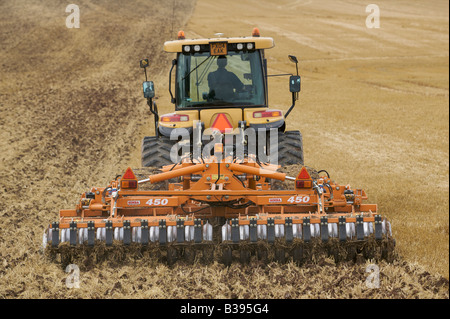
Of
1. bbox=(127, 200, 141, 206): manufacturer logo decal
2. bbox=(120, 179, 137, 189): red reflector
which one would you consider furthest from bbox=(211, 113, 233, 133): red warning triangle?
bbox=(127, 200, 141, 206): manufacturer logo decal

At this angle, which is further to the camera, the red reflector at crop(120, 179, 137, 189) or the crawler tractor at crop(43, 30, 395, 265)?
the red reflector at crop(120, 179, 137, 189)

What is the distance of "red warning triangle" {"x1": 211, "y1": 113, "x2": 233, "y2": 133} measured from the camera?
848cm

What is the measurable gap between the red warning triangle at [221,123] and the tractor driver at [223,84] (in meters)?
0.43

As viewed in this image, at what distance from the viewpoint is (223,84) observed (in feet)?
29.1

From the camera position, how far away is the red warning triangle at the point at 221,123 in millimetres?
8477

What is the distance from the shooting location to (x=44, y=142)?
15211 mm

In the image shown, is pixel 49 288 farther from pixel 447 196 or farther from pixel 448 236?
pixel 447 196

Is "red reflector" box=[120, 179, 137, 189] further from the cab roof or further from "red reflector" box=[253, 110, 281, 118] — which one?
the cab roof

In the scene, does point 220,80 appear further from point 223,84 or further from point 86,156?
point 86,156

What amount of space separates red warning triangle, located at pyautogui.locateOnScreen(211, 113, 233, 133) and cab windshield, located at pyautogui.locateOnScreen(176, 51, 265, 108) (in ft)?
1.19

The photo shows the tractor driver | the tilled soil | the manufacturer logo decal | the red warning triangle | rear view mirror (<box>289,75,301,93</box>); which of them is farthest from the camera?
the tractor driver

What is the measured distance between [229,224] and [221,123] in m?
1.99

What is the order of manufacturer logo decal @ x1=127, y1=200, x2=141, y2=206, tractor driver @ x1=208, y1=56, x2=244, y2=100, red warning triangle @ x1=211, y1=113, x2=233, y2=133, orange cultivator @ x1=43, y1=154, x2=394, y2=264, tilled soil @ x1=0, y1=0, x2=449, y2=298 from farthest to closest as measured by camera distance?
tractor driver @ x1=208, y1=56, x2=244, y2=100, red warning triangle @ x1=211, y1=113, x2=233, y2=133, manufacturer logo decal @ x1=127, y1=200, x2=141, y2=206, orange cultivator @ x1=43, y1=154, x2=394, y2=264, tilled soil @ x1=0, y1=0, x2=449, y2=298
